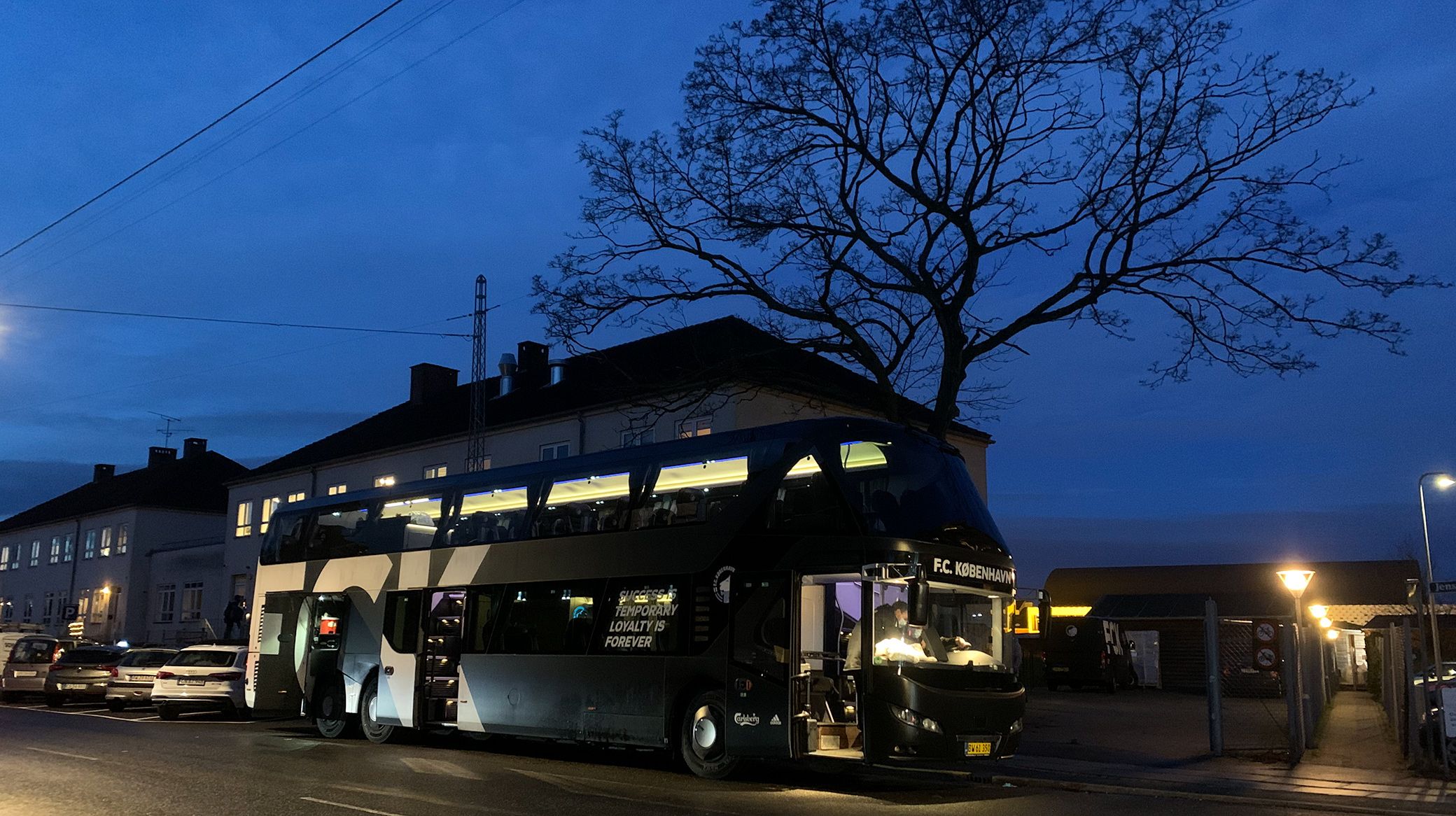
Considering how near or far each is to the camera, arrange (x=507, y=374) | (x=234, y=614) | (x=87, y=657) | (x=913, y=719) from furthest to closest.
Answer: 1. (x=507, y=374)
2. (x=234, y=614)
3. (x=87, y=657)
4. (x=913, y=719)

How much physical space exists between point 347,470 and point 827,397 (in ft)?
77.5

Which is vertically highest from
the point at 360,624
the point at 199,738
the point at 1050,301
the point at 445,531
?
the point at 1050,301

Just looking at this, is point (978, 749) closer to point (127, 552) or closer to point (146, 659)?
point (146, 659)

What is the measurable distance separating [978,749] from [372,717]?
419 inches

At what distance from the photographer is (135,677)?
86.2 feet

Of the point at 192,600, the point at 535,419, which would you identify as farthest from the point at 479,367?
the point at 192,600

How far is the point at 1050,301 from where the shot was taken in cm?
1889

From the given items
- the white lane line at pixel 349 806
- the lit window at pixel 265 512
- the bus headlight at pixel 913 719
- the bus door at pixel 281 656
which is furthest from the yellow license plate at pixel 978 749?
the lit window at pixel 265 512

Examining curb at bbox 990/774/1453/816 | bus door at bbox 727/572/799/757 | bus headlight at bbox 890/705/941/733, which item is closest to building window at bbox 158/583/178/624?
bus door at bbox 727/572/799/757

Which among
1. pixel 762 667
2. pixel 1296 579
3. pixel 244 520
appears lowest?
pixel 762 667

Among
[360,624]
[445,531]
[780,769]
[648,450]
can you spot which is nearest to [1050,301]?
[648,450]

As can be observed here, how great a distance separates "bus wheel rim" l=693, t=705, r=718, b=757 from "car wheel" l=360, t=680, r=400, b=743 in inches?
268

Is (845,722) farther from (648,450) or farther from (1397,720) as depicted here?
(1397,720)

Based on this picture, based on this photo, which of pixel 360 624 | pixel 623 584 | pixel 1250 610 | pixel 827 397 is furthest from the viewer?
pixel 1250 610
